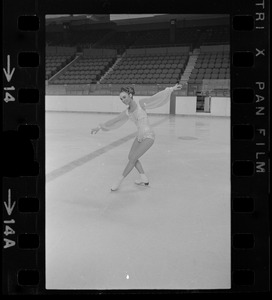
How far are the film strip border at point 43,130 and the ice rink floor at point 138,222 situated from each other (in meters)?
0.10

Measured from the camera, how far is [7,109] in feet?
3.14

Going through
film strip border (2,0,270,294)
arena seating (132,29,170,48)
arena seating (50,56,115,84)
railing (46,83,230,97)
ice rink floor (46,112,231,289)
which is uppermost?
arena seating (132,29,170,48)

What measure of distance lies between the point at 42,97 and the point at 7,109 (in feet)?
0.31

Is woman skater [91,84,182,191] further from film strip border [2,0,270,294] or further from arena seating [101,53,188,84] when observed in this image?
arena seating [101,53,188,84]

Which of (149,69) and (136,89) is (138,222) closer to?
(136,89)

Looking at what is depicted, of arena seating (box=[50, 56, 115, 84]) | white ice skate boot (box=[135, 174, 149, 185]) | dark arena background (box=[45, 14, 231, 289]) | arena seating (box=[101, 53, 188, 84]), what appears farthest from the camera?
arena seating (box=[50, 56, 115, 84])

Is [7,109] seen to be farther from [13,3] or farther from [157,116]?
[157,116]

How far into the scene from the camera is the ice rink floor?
1.44 m

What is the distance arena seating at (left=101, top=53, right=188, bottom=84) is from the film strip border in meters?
10.2

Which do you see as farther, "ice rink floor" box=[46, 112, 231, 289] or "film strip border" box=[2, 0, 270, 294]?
"ice rink floor" box=[46, 112, 231, 289]

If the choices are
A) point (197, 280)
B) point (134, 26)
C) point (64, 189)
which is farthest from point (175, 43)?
point (197, 280)

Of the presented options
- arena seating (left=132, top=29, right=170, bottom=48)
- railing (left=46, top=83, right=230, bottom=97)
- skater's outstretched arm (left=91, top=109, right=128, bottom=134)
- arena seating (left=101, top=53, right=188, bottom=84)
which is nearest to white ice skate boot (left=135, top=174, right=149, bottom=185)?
skater's outstretched arm (left=91, top=109, right=128, bottom=134)

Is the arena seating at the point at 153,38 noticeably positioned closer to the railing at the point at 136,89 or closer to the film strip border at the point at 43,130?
the railing at the point at 136,89

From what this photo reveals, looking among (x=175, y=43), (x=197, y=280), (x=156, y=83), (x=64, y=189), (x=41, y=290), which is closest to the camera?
(x=41, y=290)
